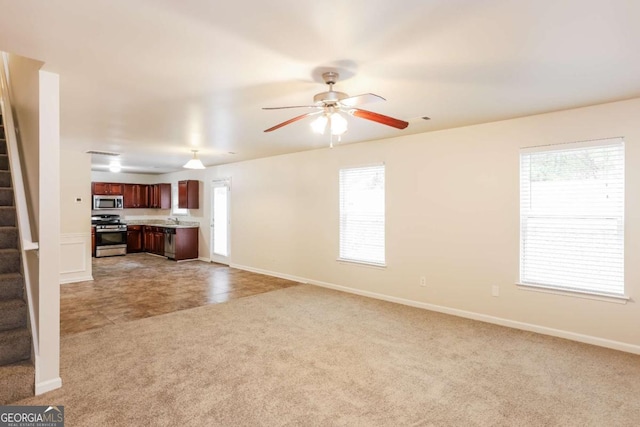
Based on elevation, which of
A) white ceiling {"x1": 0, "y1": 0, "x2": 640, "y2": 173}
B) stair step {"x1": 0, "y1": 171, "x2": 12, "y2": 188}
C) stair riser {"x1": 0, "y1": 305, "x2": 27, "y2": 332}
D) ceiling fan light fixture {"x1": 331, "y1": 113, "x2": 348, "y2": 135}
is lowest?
stair riser {"x1": 0, "y1": 305, "x2": 27, "y2": 332}

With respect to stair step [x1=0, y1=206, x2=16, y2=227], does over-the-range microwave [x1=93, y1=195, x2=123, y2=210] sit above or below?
above

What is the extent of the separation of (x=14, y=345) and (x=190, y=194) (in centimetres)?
632

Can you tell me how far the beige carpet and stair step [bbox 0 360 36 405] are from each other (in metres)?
0.16

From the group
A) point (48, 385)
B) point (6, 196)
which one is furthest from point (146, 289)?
point (48, 385)

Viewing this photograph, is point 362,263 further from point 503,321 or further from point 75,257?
point 75,257

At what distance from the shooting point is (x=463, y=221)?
4426 millimetres

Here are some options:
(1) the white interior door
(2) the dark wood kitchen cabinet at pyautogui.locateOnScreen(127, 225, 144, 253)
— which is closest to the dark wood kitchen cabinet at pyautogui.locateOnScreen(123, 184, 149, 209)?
(2) the dark wood kitchen cabinet at pyautogui.locateOnScreen(127, 225, 144, 253)

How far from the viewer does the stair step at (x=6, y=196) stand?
3.57 metres

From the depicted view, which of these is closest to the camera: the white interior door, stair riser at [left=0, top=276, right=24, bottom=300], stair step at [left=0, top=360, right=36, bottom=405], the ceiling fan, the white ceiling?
the white ceiling

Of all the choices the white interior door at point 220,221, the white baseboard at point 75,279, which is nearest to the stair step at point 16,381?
the white baseboard at point 75,279

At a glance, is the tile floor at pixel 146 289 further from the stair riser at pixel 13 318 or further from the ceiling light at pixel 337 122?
the ceiling light at pixel 337 122

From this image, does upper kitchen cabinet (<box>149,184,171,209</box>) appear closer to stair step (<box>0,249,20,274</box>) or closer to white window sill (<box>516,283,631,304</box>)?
stair step (<box>0,249,20,274</box>)

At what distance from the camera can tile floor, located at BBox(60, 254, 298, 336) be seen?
443 cm

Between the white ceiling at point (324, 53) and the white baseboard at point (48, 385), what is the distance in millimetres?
2339
